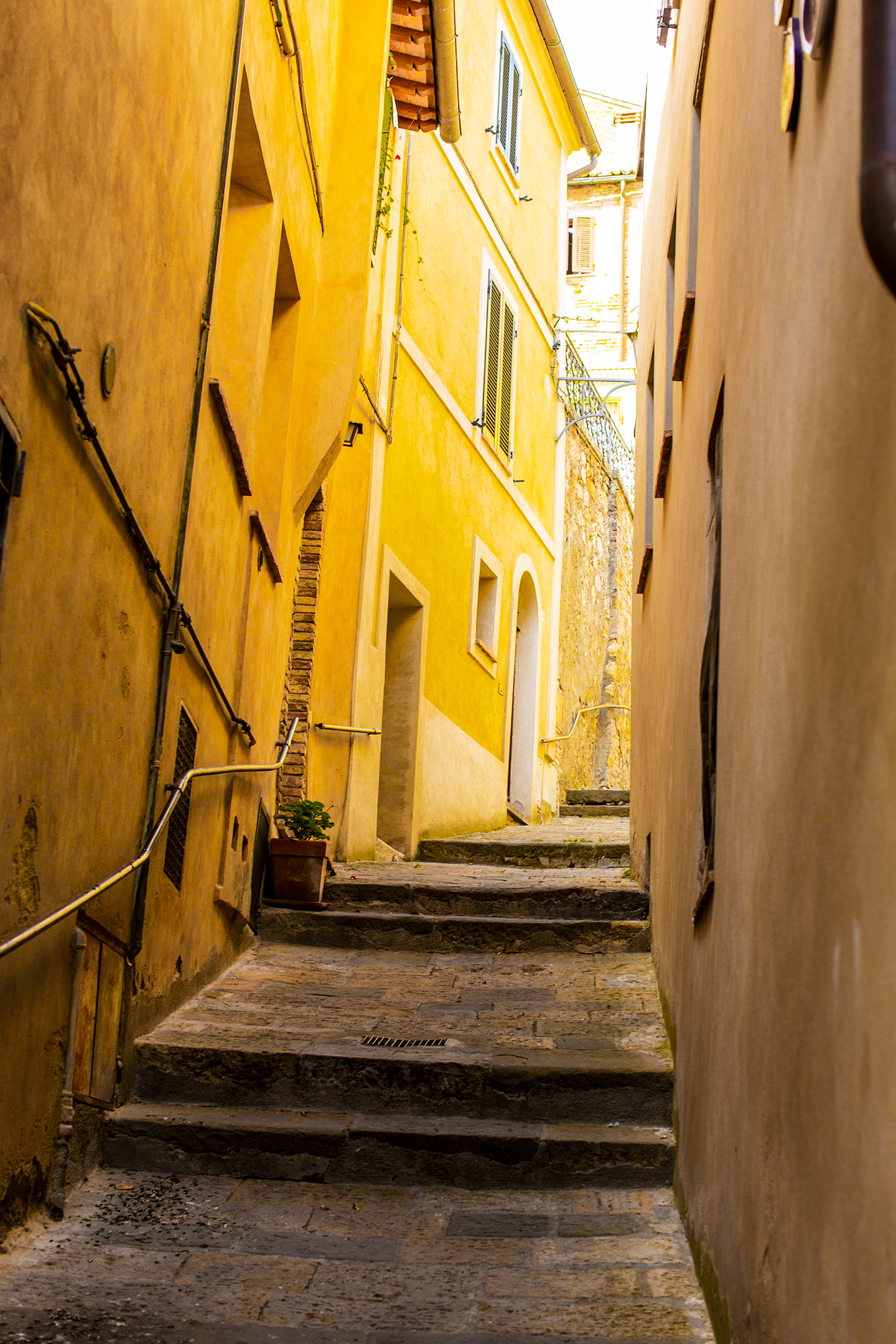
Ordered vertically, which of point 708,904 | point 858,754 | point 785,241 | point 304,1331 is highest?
point 785,241

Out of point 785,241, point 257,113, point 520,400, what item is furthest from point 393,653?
point 785,241

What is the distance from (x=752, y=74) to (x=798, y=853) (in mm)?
2214

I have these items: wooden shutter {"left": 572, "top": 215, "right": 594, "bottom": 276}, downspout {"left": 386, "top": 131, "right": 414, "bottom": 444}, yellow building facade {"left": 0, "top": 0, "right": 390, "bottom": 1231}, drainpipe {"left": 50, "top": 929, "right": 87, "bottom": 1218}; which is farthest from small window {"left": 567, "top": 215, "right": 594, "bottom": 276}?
drainpipe {"left": 50, "top": 929, "right": 87, "bottom": 1218}

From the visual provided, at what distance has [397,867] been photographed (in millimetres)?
8508

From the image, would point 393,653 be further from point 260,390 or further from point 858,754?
point 858,754

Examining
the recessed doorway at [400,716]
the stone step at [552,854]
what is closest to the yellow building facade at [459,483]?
the recessed doorway at [400,716]

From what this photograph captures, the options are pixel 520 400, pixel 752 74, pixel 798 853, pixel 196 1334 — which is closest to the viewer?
pixel 798 853

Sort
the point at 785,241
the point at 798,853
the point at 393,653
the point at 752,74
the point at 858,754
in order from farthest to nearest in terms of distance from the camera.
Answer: the point at 393,653, the point at 752,74, the point at 785,241, the point at 798,853, the point at 858,754

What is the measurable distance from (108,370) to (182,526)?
1.17 metres

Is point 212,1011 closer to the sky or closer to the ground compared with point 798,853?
closer to the ground

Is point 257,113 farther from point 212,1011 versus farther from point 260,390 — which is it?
point 212,1011

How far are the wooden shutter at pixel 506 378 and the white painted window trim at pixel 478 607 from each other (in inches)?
49.6

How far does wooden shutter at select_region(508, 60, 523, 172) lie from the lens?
1415 centimetres

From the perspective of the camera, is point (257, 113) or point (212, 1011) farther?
point (257, 113)
